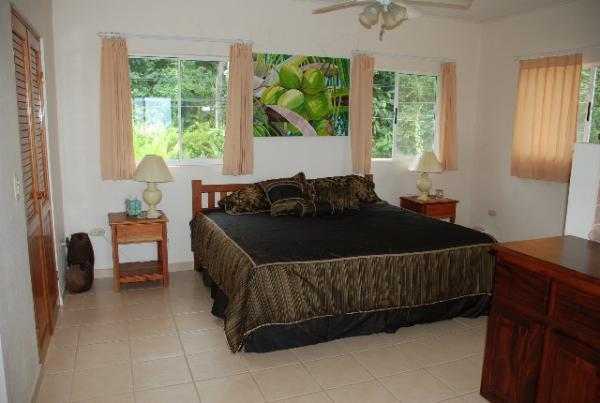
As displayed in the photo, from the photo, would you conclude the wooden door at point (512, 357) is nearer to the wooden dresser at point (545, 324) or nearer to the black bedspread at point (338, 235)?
the wooden dresser at point (545, 324)

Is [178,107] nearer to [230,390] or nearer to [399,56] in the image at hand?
[399,56]

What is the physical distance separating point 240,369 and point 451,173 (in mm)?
3872

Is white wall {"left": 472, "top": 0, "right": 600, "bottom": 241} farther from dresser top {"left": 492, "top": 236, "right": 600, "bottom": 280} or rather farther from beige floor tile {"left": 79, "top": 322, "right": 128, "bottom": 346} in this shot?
beige floor tile {"left": 79, "top": 322, "right": 128, "bottom": 346}

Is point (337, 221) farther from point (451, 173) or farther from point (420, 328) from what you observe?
point (451, 173)

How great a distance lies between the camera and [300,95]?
15.8ft

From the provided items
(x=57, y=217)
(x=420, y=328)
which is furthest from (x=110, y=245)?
(x=420, y=328)

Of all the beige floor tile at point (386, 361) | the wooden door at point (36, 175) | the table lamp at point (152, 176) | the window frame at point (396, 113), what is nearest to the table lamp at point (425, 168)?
the window frame at point (396, 113)

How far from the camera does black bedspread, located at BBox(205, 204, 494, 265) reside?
315 cm

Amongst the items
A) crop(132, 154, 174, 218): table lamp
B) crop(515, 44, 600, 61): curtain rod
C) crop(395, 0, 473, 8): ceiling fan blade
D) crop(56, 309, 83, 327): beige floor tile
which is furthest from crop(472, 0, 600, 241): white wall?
crop(56, 309, 83, 327): beige floor tile

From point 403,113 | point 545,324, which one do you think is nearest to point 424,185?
point 403,113

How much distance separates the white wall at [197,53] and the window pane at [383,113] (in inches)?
6.2

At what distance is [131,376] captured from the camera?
8.86ft

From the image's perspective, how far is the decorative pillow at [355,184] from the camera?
4699 mm

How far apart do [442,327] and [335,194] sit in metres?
1.68
